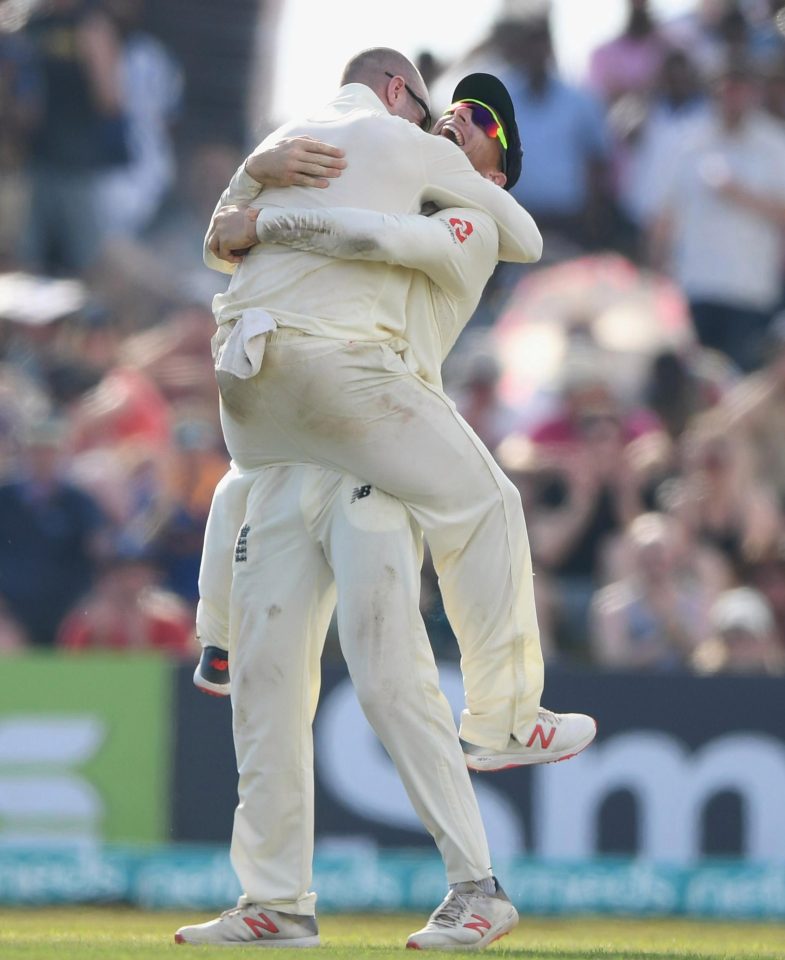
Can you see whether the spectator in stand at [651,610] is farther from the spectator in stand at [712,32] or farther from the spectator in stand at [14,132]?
the spectator in stand at [14,132]

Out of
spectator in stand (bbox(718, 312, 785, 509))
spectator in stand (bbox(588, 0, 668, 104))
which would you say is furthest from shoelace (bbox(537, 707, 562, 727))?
spectator in stand (bbox(588, 0, 668, 104))

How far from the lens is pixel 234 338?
5535mm

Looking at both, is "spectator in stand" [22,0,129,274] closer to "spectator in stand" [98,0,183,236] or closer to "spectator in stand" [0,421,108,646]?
"spectator in stand" [98,0,183,236]

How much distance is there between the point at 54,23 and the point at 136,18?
1.05 metres

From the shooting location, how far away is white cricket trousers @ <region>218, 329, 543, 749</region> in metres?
5.54

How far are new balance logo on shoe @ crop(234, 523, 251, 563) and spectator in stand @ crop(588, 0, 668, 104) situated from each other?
30.0ft

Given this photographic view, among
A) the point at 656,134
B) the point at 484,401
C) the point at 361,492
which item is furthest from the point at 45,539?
the point at 656,134

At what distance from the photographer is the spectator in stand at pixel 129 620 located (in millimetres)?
10141

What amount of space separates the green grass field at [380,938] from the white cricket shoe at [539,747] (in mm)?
539

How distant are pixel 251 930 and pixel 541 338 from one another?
771 centimetres

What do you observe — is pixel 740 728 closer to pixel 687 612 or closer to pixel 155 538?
pixel 687 612

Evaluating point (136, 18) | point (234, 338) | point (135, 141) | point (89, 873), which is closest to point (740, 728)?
point (89, 873)

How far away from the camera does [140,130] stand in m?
14.3

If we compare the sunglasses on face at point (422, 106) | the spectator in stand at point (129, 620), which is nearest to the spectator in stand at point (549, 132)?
the spectator in stand at point (129, 620)
